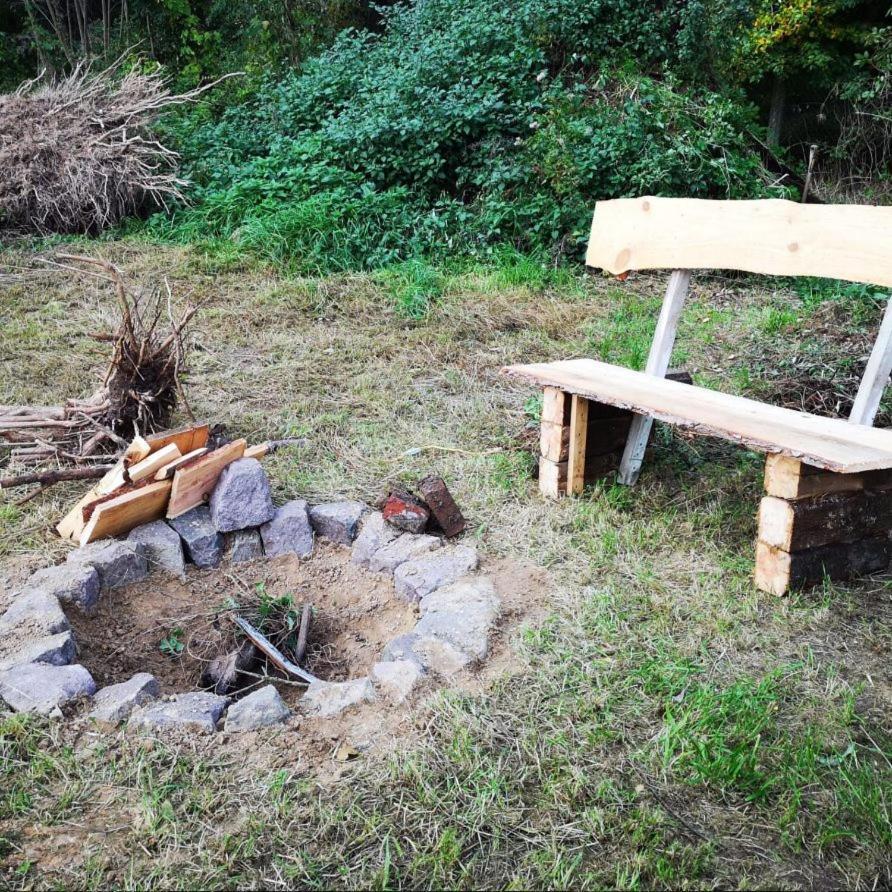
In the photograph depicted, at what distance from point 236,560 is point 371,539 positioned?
1.83ft

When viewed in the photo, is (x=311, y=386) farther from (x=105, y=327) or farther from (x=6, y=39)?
(x=6, y=39)

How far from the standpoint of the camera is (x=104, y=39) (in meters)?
12.0

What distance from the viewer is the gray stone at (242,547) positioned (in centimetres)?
362

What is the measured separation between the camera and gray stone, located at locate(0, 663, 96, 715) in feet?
8.30

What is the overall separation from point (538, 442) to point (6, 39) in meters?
10.4

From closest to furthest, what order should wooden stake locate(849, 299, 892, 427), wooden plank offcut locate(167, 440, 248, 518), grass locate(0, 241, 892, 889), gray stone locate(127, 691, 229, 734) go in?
grass locate(0, 241, 892, 889)
gray stone locate(127, 691, 229, 734)
wooden stake locate(849, 299, 892, 427)
wooden plank offcut locate(167, 440, 248, 518)

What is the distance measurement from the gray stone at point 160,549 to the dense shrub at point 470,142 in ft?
12.9

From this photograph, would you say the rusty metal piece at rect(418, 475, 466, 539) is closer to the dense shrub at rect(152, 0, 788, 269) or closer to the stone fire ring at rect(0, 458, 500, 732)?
the stone fire ring at rect(0, 458, 500, 732)

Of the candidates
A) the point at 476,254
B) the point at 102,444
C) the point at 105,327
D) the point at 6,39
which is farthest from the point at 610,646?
the point at 6,39

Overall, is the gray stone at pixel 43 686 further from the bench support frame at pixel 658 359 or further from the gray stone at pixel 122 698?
the bench support frame at pixel 658 359

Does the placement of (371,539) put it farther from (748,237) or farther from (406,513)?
(748,237)

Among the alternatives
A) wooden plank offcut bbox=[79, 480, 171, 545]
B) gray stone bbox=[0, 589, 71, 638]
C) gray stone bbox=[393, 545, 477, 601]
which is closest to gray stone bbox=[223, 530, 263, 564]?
wooden plank offcut bbox=[79, 480, 171, 545]

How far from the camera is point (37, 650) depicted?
2.76m

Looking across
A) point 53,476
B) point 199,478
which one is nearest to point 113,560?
point 199,478
